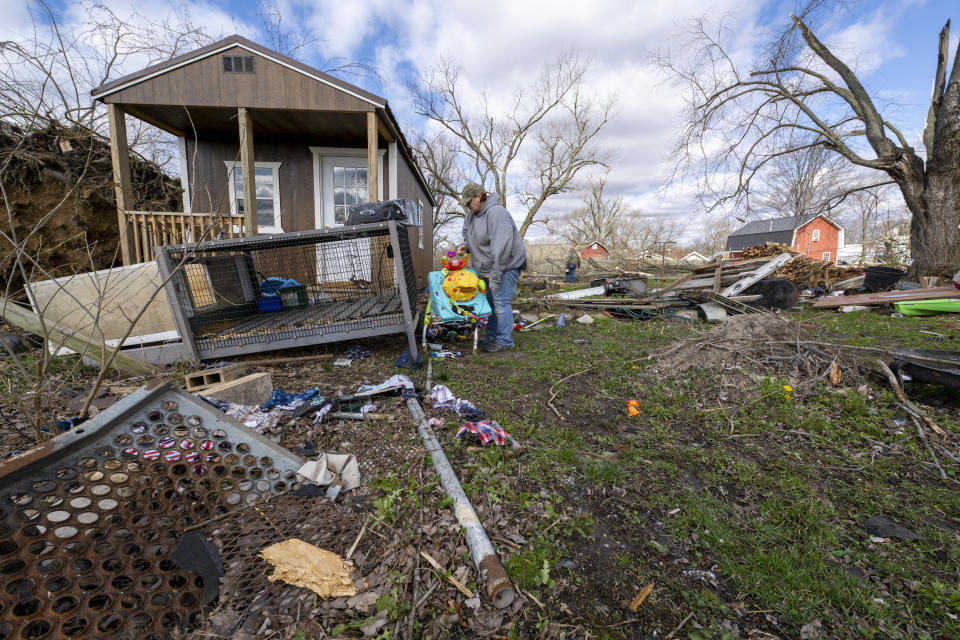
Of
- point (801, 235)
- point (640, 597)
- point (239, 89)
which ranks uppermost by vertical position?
point (801, 235)

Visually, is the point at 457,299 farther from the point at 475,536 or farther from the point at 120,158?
the point at 120,158

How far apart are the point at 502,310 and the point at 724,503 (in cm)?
353

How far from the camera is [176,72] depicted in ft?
22.2

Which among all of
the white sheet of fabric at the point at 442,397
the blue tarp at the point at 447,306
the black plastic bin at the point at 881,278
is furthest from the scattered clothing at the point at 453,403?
the black plastic bin at the point at 881,278

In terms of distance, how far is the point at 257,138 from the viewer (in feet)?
29.1

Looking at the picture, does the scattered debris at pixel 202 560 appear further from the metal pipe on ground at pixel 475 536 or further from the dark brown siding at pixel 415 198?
the dark brown siding at pixel 415 198

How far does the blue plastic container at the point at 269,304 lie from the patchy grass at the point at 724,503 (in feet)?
11.3

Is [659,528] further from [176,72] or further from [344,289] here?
[176,72]

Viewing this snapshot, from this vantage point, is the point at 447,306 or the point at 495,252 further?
the point at 447,306

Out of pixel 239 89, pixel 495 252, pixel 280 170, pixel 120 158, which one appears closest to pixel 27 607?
pixel 495 252

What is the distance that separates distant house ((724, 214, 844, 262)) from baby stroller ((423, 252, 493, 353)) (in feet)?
138

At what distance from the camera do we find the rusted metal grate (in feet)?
4.29

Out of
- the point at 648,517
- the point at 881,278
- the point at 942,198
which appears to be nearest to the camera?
the point at 648,517

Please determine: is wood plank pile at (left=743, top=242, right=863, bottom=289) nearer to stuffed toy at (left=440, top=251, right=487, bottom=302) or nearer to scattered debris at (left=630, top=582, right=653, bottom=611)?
stuffed toy at (left=440, top=251, right=487, bottom=302)
